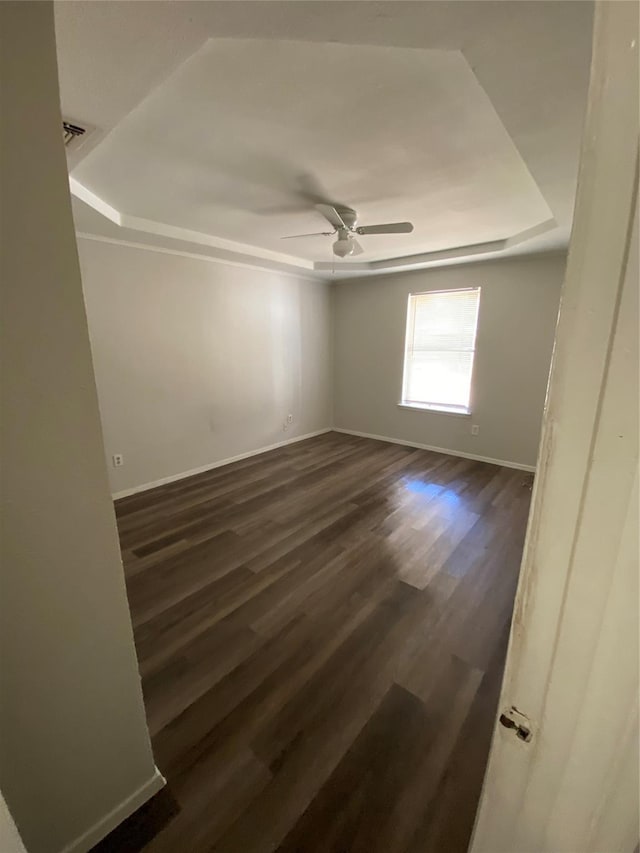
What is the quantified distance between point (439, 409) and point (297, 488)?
2.29m

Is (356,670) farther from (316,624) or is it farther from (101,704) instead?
(101,704)

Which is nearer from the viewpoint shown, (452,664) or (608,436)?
(608,436)

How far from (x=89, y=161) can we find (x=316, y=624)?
2813 mm

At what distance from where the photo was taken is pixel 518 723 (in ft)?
1.60

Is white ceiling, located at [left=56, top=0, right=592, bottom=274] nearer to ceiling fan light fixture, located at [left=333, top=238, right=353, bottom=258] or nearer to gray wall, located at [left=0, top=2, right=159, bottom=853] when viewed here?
ceiling fan light fixture, located at [left=333, top=238, right=353, bottom=258]

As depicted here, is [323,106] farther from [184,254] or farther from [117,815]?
[117,815]

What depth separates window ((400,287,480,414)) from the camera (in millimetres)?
4242

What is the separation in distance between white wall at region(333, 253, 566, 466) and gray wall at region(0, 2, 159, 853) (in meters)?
4.02

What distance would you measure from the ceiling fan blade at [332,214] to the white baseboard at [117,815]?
2969 millimetres

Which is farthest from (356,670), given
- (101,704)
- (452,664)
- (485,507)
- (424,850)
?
(485,507)

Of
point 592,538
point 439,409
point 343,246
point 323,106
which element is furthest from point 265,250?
point 592,538

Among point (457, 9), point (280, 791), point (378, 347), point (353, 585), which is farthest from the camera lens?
point (378, 347)

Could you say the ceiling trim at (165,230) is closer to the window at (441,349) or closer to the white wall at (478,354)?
the white wall at (478,354)

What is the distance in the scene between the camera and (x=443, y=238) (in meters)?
3.33
